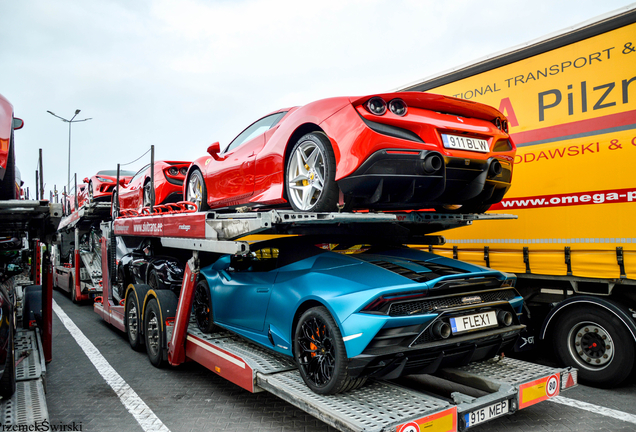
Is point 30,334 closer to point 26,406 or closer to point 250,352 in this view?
point 26,406

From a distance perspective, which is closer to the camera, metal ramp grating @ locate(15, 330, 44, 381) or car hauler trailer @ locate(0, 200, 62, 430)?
car hauler trailer @ locate(0, 200, 62, 430)

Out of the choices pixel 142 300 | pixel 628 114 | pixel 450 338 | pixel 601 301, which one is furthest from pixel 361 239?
pixel 142 300

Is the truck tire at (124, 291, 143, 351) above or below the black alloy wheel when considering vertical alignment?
below

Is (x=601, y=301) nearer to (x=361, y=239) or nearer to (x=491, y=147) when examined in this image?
(x=491, y=147)

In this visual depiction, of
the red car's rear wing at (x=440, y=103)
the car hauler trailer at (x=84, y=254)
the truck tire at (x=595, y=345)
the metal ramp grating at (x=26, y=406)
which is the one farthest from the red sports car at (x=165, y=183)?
the truck tire at (x=595, y=345)

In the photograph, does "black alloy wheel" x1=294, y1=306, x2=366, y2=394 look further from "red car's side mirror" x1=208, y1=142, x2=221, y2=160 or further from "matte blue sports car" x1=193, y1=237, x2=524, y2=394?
"red car's side mirror" x1=208, y1=142, x2=221, y2=160

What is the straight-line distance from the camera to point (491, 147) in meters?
3.84

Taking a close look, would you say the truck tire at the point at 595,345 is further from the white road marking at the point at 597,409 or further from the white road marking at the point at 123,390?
the white road marking at the point at 123,390

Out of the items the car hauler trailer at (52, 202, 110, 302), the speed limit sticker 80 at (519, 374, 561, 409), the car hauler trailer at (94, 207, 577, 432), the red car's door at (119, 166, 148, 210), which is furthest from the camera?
the car hauler trailer at (52, 202, 110, 302)

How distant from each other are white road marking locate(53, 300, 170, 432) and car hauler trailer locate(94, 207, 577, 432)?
1.54 feet

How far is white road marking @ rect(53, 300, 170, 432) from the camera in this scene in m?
3.74

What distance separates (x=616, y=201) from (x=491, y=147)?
1.34m

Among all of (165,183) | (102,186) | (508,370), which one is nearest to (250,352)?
(508,370)

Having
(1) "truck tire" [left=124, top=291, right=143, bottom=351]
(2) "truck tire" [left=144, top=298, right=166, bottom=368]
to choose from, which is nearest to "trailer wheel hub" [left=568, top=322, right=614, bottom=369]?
(2) "truck tire" [left=144, top=298, right=166, bottom=368]
